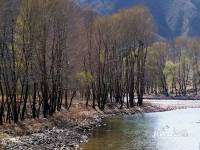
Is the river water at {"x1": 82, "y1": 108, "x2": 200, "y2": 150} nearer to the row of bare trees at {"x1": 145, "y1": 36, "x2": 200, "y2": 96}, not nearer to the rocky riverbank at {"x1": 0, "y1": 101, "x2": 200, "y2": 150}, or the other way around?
the rocky riverbank at {"x1": 0, "y1": 101, "x2": 200, "y2": 150}

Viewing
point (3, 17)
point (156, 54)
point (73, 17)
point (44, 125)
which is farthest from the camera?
point (156, 54)

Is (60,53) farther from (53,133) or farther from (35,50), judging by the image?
(53,133)

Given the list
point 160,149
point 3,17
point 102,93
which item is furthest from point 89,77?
point 160,149

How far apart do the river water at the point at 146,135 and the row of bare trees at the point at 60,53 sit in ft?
25.2

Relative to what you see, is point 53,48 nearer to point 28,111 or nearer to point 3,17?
point 28,111

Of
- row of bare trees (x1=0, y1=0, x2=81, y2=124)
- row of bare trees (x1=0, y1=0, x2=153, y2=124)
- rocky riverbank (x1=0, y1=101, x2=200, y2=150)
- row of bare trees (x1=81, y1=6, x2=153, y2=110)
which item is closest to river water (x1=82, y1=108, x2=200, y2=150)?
rocky riverbank (x1=0, y1=101, x2=200, y2=150)

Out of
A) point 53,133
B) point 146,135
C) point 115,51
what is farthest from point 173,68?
point 53,133

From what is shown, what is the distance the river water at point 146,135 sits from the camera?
3575 cm

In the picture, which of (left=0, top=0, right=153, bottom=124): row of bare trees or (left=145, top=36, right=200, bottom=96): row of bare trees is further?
(left=145, top=36, right=200, bottom=96): row of bare trees

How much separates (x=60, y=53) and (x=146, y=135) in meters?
15.5

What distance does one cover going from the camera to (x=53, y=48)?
2039 inches

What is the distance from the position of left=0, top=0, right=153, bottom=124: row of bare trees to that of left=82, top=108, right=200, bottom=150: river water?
769 cm

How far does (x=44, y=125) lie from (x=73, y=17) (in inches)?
649

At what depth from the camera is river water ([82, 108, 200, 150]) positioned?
35.8 metres
